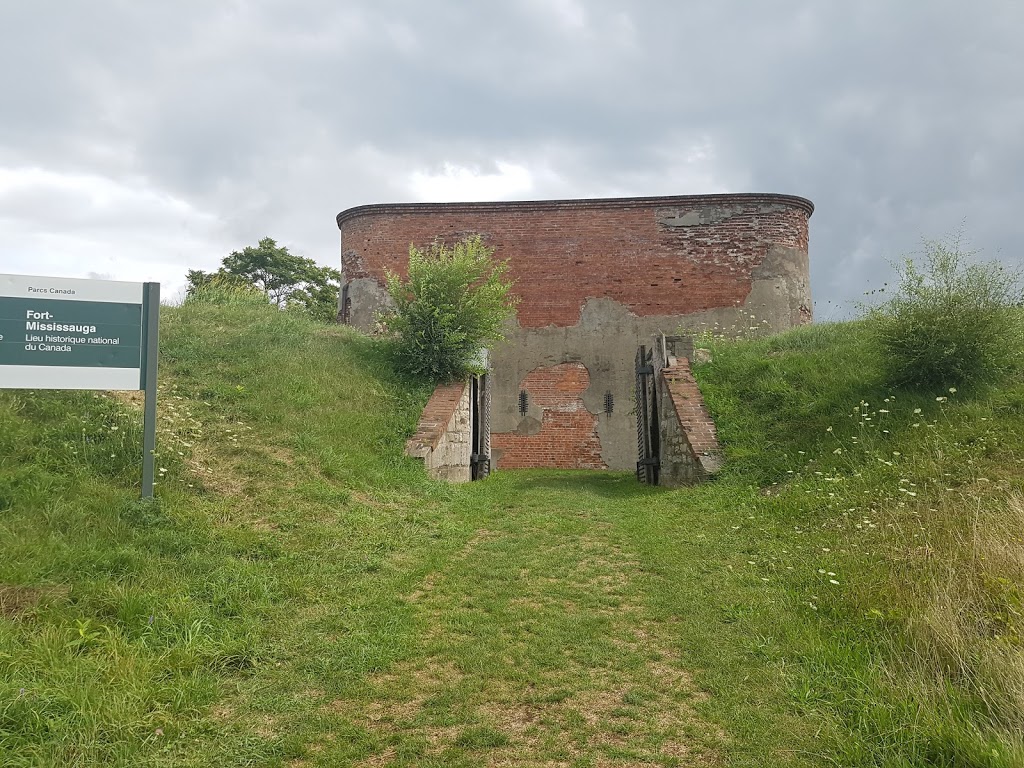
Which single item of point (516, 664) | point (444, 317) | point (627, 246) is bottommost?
point (516, 664)

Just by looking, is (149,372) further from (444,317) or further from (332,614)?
(444,317)

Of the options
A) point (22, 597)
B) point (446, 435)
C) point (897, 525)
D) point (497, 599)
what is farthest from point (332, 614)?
point (446, 435)

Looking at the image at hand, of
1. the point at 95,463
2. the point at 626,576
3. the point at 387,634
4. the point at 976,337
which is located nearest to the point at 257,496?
the point at 95,463

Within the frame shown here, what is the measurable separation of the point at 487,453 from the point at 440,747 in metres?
9.69

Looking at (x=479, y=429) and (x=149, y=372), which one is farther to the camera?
(x=479, y=429)

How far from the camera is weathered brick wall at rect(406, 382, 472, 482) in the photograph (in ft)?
32.0

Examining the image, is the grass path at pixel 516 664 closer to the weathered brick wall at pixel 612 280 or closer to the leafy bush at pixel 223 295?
the weathered brick wall at pixel 612 280

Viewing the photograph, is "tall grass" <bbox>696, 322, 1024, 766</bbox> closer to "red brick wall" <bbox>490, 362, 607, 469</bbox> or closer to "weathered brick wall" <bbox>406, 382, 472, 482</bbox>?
"weathered brick wall" <bbox>406, 382, 472, 482</bbox>

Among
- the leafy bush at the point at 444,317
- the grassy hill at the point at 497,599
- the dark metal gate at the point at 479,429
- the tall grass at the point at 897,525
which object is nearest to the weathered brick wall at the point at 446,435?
the dark metal gate at the point at 479,429

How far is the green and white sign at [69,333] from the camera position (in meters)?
5.33

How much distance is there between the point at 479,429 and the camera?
1275cm

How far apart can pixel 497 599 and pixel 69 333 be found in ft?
13.9

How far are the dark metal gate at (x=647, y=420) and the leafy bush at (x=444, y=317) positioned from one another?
298 cm

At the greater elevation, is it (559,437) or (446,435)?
(446,435)
